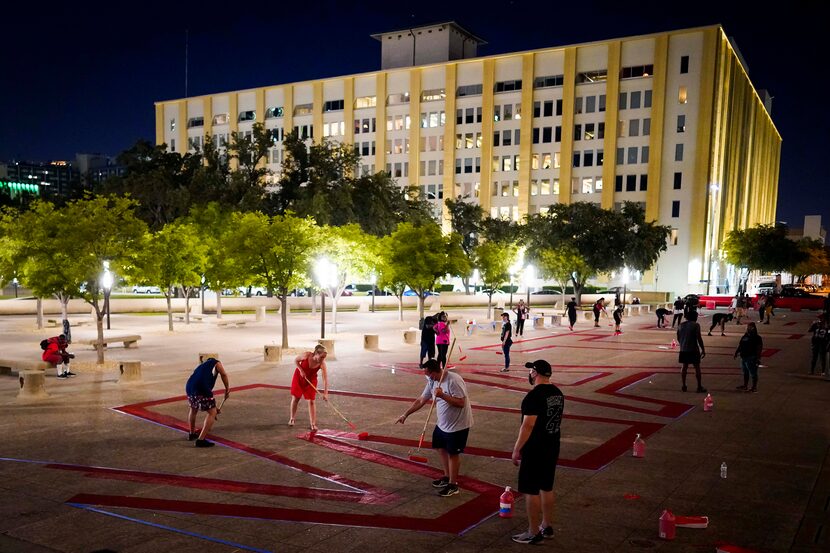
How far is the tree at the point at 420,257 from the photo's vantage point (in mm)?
32719

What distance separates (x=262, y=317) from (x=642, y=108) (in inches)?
A: 2109

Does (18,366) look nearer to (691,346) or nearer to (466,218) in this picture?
(691,346)

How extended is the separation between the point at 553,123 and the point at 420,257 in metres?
49.5

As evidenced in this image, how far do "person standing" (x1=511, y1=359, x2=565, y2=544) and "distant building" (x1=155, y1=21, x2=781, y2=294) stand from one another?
2355 inches

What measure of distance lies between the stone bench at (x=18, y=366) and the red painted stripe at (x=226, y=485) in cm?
871

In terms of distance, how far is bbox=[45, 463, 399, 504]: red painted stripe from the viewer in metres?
7.90

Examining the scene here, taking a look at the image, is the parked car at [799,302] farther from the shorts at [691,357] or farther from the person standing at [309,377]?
the person standing at [309,377]

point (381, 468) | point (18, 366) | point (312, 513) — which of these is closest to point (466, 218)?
point (18, 366)

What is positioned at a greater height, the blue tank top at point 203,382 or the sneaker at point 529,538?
the blue tank top at point 203,382

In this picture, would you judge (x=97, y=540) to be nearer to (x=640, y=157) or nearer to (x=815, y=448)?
(x=815, y=448)

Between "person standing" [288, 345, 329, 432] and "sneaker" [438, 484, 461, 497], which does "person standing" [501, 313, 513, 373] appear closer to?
"person standing" [288, 345, 329, 432]

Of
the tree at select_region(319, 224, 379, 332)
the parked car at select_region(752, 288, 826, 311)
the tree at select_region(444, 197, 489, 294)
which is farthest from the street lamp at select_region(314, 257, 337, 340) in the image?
the tree at select_region(444, 197, 489, 294)

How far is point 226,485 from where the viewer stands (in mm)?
8305

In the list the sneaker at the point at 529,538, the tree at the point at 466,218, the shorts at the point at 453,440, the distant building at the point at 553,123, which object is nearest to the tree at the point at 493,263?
the tree at the point at 466,218
